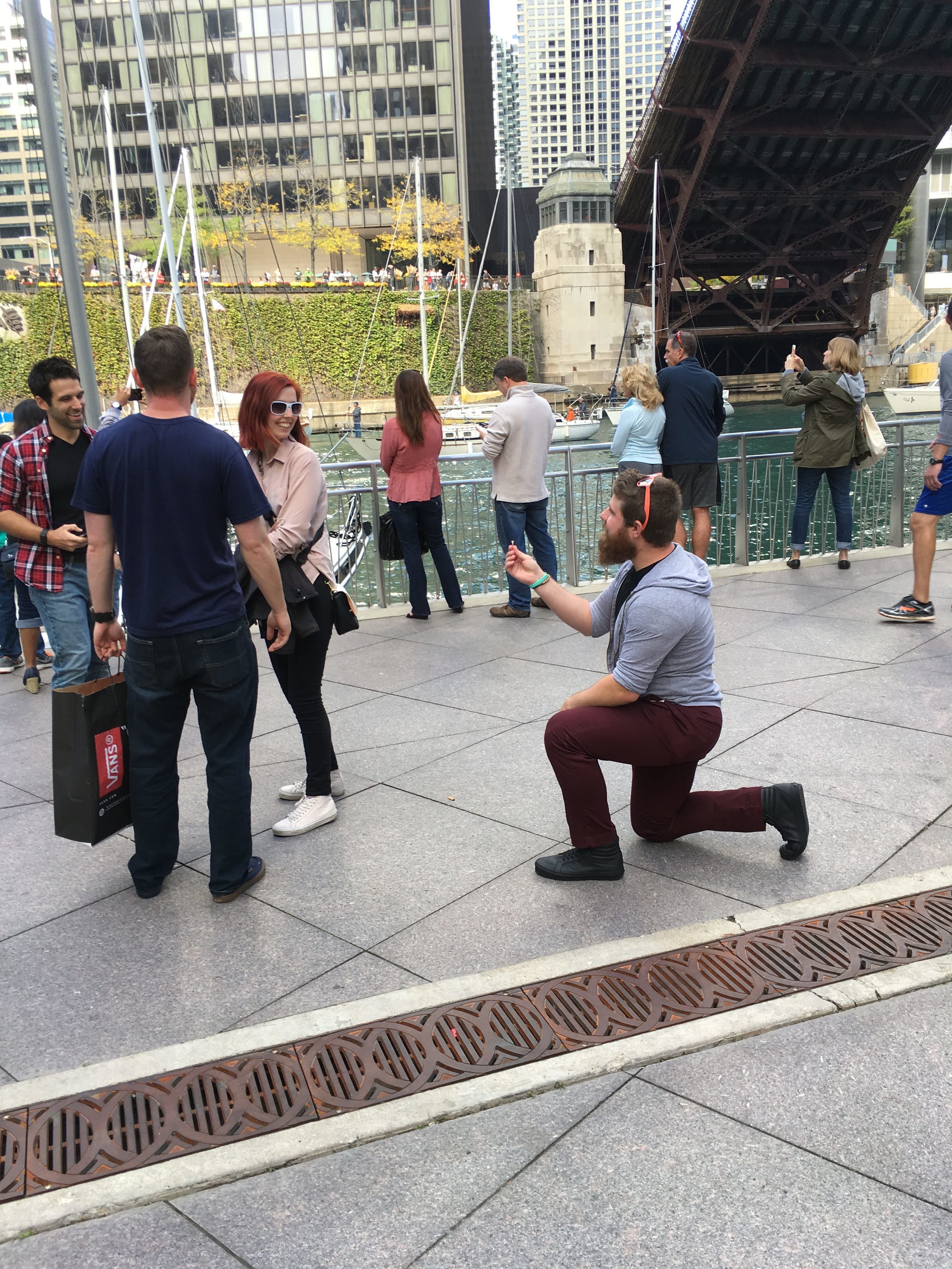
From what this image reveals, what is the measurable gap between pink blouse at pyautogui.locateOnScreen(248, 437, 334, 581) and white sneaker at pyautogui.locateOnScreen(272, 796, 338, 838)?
98 centimetres

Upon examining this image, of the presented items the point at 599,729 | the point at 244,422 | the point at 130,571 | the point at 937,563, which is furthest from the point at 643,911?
the point at 937,563

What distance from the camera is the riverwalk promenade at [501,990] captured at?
2.19 meters

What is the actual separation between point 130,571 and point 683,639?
1.94m

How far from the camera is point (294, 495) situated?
13.8ft

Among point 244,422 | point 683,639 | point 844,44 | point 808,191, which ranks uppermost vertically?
point 844,44

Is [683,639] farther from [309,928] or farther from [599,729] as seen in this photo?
[309,928]

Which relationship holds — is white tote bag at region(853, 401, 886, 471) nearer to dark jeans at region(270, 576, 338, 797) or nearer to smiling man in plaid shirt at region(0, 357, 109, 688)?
dark jeans at region(270, 576, 338, 797)

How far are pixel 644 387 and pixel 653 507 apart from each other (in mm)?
5118

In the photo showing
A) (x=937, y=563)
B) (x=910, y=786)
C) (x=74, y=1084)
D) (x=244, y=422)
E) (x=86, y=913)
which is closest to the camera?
(x=74, y=1084)

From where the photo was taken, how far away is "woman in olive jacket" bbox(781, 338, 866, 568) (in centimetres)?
870

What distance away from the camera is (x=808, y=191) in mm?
41875

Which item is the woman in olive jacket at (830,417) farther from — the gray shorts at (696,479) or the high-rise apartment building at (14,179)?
the high-rise apartment building at (14,179)

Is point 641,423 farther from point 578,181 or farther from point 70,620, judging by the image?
point 578,181

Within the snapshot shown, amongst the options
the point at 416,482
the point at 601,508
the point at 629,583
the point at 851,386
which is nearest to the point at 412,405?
the point at 416,482
